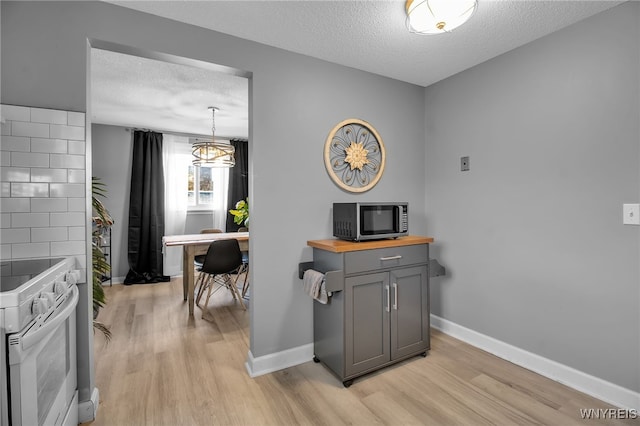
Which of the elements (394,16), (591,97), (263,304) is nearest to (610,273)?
(591,97)

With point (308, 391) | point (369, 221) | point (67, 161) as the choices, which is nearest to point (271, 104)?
point (369, 221)

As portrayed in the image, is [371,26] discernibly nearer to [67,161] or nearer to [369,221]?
[369,221]

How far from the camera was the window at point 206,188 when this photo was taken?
16.4ft

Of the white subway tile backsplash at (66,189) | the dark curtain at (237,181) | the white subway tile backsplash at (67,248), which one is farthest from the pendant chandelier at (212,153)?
the white subway tile backsplash at (67,248)

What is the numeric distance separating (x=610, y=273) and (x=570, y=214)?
39cm

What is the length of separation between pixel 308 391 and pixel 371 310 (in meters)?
0.64

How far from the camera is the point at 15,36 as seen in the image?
1.50 meters

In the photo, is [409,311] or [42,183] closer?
[42,183]

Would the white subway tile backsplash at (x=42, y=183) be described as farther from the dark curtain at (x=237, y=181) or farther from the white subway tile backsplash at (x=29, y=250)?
the dark curtain at (x=237, y=181)

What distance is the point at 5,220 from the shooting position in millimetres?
1461

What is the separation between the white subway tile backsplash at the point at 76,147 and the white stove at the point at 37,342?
1.80 ft

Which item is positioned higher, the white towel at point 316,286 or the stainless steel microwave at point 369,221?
the stainless steel microwave at point 369,221

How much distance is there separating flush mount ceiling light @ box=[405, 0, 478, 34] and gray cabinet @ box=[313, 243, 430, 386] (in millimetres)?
1346

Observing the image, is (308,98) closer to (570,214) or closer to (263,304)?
(263,304)
